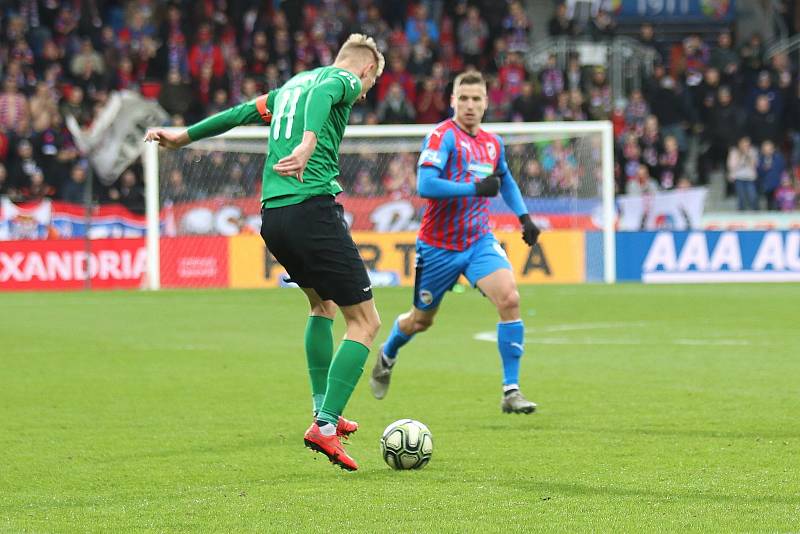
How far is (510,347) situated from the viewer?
9117mm

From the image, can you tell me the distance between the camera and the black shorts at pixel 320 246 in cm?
678

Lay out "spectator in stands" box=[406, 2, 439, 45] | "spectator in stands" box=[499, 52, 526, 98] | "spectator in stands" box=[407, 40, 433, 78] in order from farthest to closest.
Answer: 1. "spectator in stands" box=[406, 2, 439, 45]
2. "spectator in stands" box=[499, 52, 526, 98]
3. "spectator in stands" box=[407, 40, 433, 78]

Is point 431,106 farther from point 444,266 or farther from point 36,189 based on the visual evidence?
point 444,266

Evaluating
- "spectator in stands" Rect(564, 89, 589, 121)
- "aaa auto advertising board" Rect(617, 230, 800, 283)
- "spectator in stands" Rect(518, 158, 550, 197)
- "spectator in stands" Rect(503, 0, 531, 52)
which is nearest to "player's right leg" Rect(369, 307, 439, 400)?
"spectator in stands" Rect(518, 158, 550, 197)

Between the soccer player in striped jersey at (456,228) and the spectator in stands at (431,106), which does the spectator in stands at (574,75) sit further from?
the soccer player in striped jersey at (456,228)

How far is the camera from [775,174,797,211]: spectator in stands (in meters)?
26.4

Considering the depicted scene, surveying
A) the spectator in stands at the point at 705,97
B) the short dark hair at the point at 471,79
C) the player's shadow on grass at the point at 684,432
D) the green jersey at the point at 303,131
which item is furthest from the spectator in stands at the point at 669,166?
the green jersey at the point at 303,131

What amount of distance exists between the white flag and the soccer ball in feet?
62.3

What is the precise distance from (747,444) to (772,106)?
2212 cm

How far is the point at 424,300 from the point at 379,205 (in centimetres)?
1414

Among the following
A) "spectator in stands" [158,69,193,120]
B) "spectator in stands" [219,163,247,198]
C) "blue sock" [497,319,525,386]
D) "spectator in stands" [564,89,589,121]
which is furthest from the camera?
"spectator in stands" [564,89,589,121]

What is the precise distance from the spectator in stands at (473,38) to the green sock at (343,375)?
2307 cm

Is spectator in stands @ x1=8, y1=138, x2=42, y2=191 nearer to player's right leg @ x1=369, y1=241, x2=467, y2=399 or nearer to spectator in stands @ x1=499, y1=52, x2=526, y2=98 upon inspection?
spectator in stands @ x1=499, y1=52, x2=526, y2=98

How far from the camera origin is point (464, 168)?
31.9 ft
